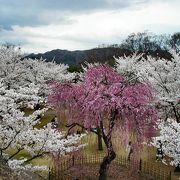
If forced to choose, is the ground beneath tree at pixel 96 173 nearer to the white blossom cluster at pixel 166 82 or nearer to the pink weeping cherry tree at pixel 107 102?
the white blossom cluster at pixel 166 82

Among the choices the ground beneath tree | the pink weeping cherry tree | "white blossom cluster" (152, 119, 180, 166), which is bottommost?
the ground beneath tree

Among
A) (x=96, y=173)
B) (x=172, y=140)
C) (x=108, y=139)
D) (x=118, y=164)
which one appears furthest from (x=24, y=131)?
(x=118, y=164)

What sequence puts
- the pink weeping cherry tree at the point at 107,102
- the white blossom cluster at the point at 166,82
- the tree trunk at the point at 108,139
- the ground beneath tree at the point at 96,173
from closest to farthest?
the pink weeping cherry tree at the point at 107,102, the tree trunk at the point at 108,139, the ground beneath tree at the point at 96,173, the white blossom cluster at the point at 166,82

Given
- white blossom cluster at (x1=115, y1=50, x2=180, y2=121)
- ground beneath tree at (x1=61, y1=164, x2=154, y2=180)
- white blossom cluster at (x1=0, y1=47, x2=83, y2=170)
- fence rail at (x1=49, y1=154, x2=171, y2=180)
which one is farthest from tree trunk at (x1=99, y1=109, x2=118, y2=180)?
white blossom cluster at (x1=115, y1=50, x2=180, y2=121)

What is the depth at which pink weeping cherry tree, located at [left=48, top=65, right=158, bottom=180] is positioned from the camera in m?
12.4

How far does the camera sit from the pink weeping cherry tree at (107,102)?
1238 centimetres

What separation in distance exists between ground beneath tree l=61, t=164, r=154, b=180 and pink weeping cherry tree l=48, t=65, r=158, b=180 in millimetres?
4739

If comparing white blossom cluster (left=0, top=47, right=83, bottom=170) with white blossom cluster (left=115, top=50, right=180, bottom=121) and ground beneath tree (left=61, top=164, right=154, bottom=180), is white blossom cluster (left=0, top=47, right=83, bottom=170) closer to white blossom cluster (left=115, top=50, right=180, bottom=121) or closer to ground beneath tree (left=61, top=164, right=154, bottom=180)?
ground beneath tree (left=61, top=164, right=154, bottom=180)

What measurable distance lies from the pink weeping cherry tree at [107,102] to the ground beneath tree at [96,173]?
474 centimetres

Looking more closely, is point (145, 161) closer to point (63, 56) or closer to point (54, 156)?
point (54, 156)

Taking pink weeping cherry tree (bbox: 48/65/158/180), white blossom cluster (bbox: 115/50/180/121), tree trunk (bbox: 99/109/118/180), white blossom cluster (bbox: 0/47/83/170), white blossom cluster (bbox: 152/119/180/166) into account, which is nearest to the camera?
white blossom cluster (bbox: 0/47/83/170)

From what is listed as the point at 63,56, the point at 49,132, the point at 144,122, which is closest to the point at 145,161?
the point at 144,122

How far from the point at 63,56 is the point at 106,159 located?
183650 millimetres

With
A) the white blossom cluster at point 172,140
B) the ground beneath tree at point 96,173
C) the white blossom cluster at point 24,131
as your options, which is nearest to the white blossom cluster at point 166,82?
the ground beneath tree at point 96,173
